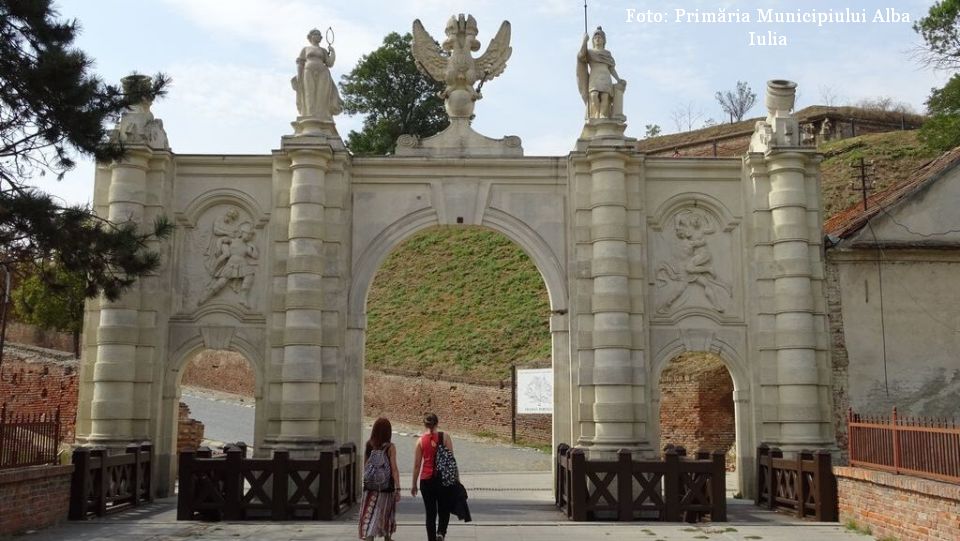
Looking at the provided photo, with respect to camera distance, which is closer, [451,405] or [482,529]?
[482,529]

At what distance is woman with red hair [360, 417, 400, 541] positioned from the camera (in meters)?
10.6

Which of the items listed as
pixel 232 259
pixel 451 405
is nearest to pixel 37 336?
pixel 451 405

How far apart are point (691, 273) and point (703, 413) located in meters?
7.50

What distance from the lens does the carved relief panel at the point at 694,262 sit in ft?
56.5

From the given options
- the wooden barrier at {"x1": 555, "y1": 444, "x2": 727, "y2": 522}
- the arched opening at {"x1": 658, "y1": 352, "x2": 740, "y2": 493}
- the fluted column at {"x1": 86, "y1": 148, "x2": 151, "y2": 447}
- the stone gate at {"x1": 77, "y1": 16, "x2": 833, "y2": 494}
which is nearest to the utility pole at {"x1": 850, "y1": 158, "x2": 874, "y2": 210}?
the stone gate at {"x1": 77, "y1": 16, "x2": 833, "y2": 494}

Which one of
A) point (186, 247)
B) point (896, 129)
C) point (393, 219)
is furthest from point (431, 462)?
point (896, 129)

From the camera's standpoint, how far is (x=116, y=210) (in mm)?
16672

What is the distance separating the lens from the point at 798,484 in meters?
14.9

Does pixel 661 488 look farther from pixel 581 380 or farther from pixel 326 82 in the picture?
pixel 326 82

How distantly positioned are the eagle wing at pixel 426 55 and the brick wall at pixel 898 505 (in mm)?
9532

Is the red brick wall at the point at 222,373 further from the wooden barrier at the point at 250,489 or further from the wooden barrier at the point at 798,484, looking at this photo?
the wooden barrier at the point at 798,484

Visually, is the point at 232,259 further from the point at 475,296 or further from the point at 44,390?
the point at 475,296

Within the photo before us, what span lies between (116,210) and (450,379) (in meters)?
18.2

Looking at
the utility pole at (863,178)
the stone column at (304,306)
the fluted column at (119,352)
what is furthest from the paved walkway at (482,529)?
the utility pole at (863,178)
